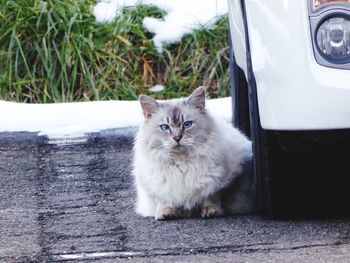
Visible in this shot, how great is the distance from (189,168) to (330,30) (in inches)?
53.5

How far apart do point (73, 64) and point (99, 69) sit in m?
0.21

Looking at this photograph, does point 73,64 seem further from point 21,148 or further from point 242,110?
point 242,110

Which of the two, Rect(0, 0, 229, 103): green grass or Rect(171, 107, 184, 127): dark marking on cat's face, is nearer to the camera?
Rect(171, 107, 184, 127): dark marking on cat's face

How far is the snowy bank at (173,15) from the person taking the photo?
32.7ft

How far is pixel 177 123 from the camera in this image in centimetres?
593

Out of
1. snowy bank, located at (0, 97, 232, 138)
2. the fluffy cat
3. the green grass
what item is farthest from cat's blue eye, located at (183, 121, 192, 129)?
the green grass

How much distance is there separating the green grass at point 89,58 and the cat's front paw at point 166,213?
3699 mm

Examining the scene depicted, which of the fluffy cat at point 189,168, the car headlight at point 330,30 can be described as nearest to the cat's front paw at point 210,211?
the fluffy cat at point 189,168

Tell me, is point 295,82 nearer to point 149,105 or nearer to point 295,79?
point 295,79

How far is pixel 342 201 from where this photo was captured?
5.97 metres

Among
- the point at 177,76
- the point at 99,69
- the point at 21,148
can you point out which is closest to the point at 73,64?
the point at 99,69

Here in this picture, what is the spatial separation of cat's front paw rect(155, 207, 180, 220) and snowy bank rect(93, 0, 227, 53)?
4160mm

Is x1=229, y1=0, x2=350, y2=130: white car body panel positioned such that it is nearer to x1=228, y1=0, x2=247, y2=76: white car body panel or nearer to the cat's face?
x1=228, y1=0, x2=247, y2=76: white car body panel

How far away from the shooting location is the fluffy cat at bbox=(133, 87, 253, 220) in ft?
19.1
